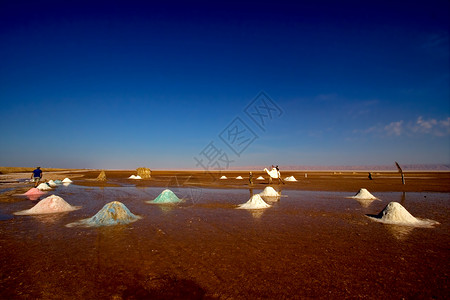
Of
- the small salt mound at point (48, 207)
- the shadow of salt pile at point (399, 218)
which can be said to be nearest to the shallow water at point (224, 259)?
the shadow of salt pile at point (399, 218)

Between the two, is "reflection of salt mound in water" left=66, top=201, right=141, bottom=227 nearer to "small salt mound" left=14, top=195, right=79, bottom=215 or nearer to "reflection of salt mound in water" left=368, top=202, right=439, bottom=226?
"small salt mound" left=14, top=195, right=79, bottom=215

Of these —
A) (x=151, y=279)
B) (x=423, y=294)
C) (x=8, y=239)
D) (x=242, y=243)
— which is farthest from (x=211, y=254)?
(x=8, y=239)

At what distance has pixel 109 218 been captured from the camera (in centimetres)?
942

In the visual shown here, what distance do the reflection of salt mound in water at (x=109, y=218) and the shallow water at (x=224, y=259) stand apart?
55 centimetres

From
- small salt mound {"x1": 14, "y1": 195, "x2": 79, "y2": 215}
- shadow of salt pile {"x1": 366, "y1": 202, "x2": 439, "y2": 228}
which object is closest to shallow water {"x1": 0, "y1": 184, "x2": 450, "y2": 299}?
shadow of salt pile {"x1": 366, "y1": 202, "x2": 439, "y2": 228}

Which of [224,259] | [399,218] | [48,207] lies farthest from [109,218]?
[399,218]

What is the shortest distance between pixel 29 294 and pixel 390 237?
897 cm

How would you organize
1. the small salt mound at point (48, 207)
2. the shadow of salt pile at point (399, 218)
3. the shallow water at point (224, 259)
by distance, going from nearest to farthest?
1. the shallow water at point (224, 259)
2. the shadow of salt pile at point (399, 218)
3. the small salt mound at point (48, 207)

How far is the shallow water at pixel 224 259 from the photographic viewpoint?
4.38m

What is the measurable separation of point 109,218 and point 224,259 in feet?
18.5

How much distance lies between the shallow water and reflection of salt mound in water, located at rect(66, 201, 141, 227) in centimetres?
55

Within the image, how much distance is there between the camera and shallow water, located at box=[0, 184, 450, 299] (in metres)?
4.38

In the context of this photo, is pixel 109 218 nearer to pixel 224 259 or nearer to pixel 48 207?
pixel 48 207

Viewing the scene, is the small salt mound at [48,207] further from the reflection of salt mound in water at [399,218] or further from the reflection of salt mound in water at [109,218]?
the reflection of salt mound in water at [399,218]
